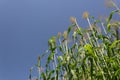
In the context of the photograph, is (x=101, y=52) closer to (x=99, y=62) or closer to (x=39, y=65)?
(x=99, y=62)

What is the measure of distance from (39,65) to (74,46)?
62 centimetres

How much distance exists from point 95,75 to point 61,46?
0.92 metres

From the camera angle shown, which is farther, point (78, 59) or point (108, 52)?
→ point (78, 59)

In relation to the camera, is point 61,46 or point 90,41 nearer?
point 90,41

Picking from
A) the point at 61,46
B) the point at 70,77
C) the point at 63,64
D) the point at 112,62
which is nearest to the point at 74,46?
the point at 61,46

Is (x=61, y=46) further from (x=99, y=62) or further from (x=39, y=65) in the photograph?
(x=99, y=62)

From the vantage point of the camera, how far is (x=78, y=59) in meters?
3.30

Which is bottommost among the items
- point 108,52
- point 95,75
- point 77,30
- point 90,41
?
point 95,75

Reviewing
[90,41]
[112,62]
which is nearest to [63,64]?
[90,41]

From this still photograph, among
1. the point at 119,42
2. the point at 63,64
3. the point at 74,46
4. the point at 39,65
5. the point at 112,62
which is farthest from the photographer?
the point at 39,65

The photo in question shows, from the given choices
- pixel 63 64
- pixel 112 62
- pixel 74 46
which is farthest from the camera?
pixel 74 46

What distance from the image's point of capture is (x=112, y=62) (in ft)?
8.94

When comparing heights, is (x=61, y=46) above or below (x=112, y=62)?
above

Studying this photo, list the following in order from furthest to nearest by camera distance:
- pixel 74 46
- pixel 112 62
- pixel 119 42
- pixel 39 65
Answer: pixel 39 65 → pixel 74 46 → pixel 119 42 → pixel 112 62
